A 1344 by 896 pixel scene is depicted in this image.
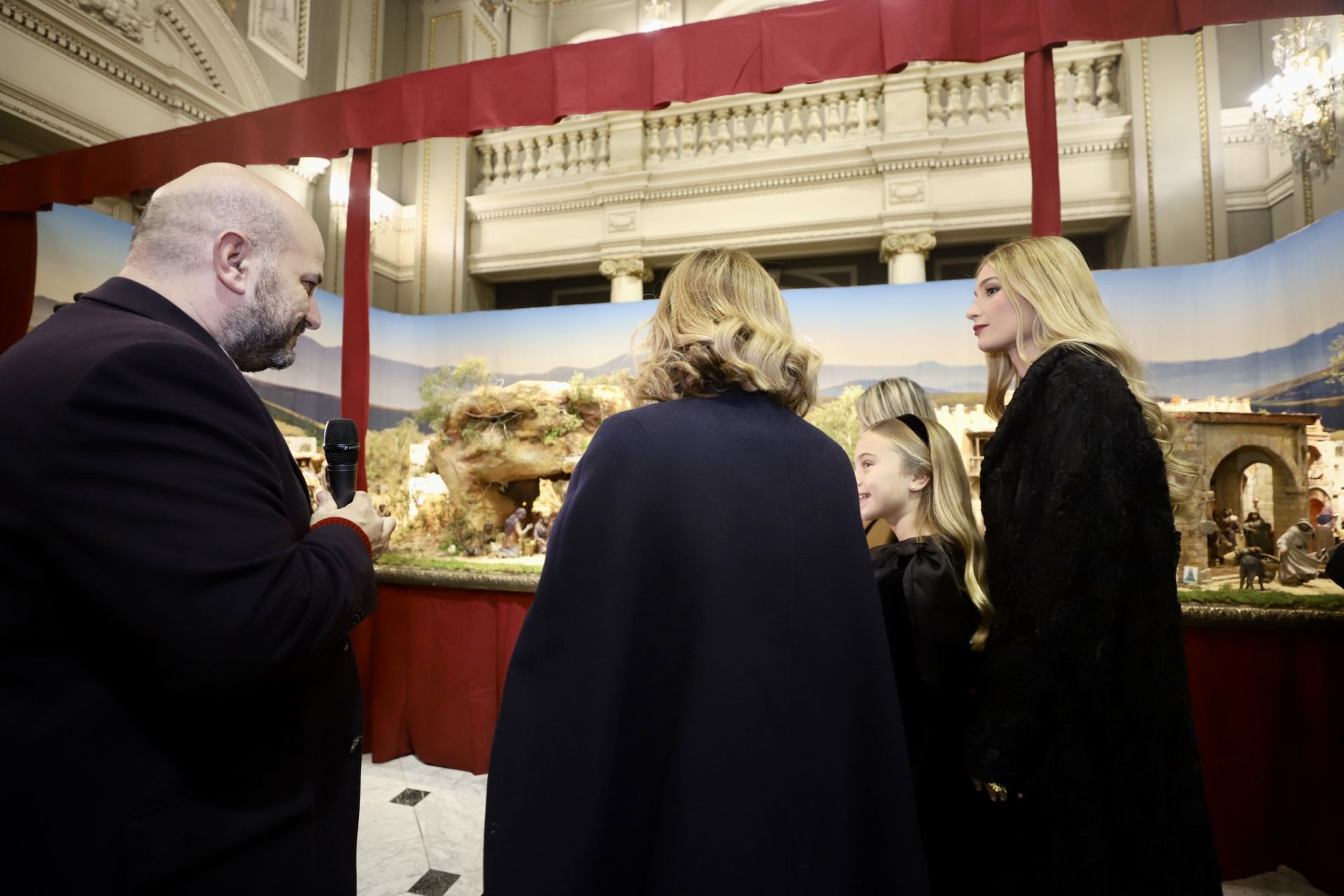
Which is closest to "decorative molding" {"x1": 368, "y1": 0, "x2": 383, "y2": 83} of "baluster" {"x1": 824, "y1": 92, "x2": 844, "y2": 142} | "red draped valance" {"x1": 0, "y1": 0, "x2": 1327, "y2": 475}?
"red draped valance" {"x1": 0, "y1": 0, "x2": 1327, "y2": 475}

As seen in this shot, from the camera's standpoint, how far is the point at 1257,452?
131 inches

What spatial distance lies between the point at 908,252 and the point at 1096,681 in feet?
19.9

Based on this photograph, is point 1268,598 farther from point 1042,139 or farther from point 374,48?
point 374,48

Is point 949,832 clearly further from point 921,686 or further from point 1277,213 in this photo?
point 1277,213

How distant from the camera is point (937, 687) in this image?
1634 millimetres

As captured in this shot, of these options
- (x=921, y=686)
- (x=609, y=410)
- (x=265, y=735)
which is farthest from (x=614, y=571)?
(x=609, y=410)

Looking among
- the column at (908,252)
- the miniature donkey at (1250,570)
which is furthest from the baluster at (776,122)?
the miniature donkey at (1250,570)

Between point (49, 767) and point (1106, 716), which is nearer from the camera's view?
point (49, 767)

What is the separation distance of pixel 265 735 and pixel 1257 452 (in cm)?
430

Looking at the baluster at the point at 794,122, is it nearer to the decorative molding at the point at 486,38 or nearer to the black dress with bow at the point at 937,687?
the decorative molding at the point at 486,38

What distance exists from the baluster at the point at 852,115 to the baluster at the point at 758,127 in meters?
0.83

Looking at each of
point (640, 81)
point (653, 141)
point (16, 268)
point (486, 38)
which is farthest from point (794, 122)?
point (16, 268)

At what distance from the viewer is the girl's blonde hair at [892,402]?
2014 millimetres

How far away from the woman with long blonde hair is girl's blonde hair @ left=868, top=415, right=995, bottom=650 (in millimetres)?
327
